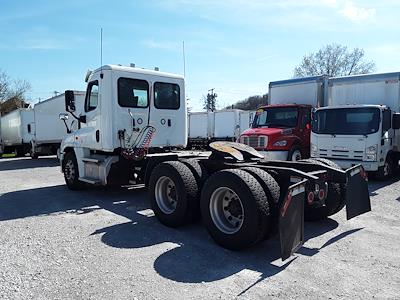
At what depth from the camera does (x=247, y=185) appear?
15.2 ft

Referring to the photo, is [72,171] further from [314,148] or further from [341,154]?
[341,154]

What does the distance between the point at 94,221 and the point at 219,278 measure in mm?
3294

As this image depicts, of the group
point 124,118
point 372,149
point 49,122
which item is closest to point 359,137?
point 372,149

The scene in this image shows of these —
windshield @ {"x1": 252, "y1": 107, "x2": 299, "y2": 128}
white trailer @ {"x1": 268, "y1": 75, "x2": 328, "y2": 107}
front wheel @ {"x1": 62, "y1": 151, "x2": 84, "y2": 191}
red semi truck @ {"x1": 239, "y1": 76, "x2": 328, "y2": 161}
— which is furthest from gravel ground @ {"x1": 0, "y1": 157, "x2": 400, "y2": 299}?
Result: white trailer @ {"x1": 268, "y1": 75, "x2": 328, "y2": 107}

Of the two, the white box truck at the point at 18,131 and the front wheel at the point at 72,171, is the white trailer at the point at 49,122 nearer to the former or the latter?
the white box truck at the point at 18,131

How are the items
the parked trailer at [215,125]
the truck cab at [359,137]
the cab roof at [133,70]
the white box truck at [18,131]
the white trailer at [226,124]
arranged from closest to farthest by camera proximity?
1. the cab roof at [133,70]
2. the truck cab at [359,137]
3. the white box truck at [18,131]
4. the parked trailer at [215,125]
5. the white trailer at [226,124]

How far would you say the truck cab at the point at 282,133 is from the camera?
12.3 meters

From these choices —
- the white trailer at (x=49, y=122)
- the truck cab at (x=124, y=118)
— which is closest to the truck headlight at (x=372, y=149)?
the truck cab at (x=124, y=118)

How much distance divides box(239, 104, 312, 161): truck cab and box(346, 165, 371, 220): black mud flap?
20.5 feet

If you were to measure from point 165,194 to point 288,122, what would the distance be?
771 centimetres

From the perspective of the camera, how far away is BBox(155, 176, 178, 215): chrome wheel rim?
6305mm

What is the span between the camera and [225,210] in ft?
17.1

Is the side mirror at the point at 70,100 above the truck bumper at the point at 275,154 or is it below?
above

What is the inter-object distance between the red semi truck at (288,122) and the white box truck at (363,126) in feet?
3.48
